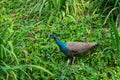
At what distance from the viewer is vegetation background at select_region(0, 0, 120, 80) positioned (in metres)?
3.38

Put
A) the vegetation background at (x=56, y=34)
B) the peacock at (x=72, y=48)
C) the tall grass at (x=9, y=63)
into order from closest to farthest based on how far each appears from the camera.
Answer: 1. the tall grass at (x=9, y=63)
2. the vegetation background at (x=56, y=34)
3. the peacock at (x=72, y=48)

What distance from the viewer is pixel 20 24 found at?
15.0ft

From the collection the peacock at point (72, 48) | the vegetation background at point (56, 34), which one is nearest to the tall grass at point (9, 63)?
the vegetation background at point (56, 34)

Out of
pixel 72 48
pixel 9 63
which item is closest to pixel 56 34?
pixel 72 48

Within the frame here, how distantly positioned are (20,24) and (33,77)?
4.40 feet

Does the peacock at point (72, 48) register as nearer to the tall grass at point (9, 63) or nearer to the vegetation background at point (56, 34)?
the vegetation background at point (56, 34)

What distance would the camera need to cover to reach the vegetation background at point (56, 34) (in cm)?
338

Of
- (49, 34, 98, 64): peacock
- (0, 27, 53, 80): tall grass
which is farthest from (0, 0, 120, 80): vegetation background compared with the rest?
(49, 34, 98, 64): peacock

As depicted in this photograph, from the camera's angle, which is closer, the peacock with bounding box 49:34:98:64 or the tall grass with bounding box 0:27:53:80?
the tall grass with bounding box 0:27:53:80

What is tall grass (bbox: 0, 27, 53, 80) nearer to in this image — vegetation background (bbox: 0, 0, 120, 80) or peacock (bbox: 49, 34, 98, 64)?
vegetation background (bbox: 0, 0, 120, 80)

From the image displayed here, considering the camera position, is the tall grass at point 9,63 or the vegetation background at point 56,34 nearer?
the tall grass at point 9,63

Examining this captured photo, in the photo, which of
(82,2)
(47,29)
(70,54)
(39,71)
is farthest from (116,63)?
(82,2)

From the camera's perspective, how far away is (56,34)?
430 cm

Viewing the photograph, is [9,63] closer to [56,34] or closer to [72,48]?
[72,48]
